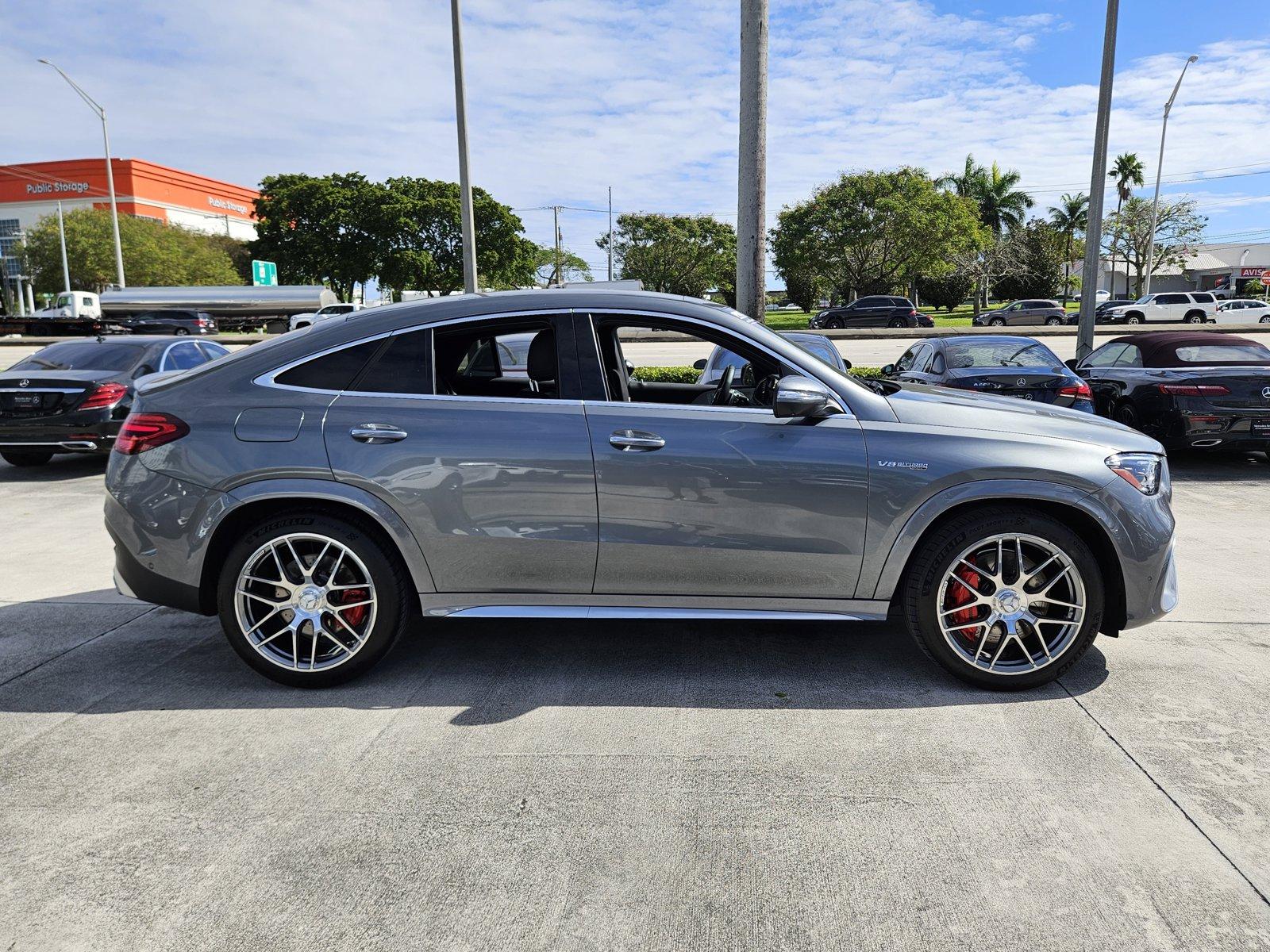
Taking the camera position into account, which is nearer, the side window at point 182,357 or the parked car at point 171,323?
the side window at point 182,357

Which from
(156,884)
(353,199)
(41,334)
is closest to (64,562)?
(156,884)

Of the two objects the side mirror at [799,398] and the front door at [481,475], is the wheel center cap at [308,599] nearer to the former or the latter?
the front door at [481,475]

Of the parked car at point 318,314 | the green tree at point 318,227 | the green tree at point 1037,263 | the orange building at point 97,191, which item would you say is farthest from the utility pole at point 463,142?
the orange building at point 97,191

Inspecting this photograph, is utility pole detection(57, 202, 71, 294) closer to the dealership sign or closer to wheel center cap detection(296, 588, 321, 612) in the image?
the dealership sign

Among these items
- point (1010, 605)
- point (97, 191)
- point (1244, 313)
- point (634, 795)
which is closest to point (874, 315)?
point (1244, 313)

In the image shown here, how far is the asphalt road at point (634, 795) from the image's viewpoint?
2473mm

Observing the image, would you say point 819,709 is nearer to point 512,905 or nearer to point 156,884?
point 512,905

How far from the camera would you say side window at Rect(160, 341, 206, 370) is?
10159mm

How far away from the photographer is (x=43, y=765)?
3.34 meters

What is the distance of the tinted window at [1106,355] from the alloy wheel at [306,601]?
974cm

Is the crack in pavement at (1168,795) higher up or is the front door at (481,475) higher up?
the front door at (481,475)

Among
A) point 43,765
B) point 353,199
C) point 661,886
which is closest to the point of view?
point 661,886

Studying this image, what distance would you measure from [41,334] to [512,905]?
47.5 m

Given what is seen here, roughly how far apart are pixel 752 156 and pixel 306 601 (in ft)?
27.3
